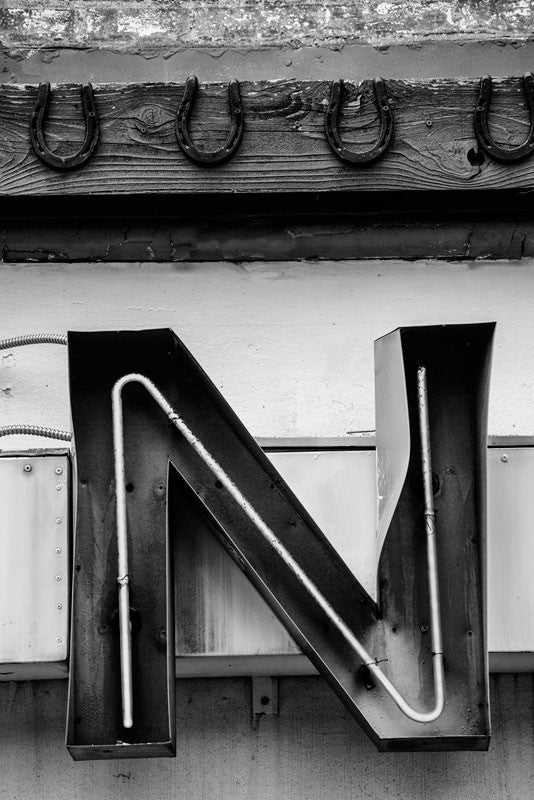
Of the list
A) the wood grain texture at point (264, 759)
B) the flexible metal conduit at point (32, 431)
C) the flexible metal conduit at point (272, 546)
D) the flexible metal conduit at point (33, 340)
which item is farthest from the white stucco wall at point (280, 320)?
the wood grain texture at point (264, 759)

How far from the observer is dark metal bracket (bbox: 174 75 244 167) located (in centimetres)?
396

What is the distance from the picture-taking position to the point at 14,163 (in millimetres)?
3969

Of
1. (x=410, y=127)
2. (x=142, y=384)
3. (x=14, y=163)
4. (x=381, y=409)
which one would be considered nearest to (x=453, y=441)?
(x=381, y=409)

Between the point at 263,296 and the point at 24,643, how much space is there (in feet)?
4.98

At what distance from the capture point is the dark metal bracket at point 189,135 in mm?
3955

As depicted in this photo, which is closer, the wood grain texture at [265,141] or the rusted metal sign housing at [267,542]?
the rusted metal sign housing at [267,542]

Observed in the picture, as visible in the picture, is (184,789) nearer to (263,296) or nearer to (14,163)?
(263,296)

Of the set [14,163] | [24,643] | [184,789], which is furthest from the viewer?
[14,163]

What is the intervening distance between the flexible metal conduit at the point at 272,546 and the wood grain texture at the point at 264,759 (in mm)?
600

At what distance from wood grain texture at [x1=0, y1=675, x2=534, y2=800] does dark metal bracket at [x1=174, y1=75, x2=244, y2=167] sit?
176 cm

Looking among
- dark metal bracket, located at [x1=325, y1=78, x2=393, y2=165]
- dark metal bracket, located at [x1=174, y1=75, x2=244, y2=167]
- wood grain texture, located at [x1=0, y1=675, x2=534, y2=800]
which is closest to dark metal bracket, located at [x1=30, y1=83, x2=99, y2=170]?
dark metal bracket, located at [x1=174, y1=75, x2=244, y2=167]

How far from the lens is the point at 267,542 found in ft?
10.6

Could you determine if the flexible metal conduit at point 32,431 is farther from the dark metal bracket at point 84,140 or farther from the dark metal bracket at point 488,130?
the dark metal bracket at point 488,130

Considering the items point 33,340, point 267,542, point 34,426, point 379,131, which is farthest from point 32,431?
point 379,131
